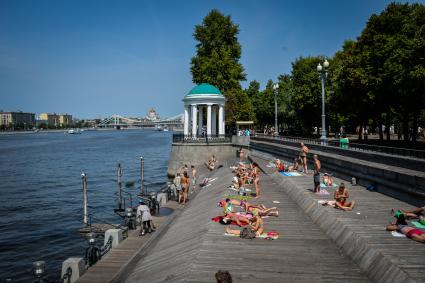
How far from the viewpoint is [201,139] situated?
46.0m

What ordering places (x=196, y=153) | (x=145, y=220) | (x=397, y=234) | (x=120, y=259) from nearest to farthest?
(x=397, y=234) → (x=120, y=259) → (x=145, y=220) → (x=196, y=153)

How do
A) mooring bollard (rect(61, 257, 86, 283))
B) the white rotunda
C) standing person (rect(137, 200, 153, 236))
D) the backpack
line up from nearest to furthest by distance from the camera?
the backpack, mooring bollard (rect(61, 257, 86, 283)), standing person (rect(137, 200, 153, 236)), the white rotunda

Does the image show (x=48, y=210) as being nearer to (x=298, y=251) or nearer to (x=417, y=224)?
(x=298, y=251)

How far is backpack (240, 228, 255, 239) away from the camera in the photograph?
12.3m

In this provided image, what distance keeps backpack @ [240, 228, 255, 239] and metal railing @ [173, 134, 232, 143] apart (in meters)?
33.2

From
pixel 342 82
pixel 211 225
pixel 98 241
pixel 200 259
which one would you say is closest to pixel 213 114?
pixel 342 82

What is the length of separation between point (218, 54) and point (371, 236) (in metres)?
53.5

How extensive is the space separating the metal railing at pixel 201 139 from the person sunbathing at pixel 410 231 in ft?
114

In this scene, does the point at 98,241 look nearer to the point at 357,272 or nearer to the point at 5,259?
the point at 5,259

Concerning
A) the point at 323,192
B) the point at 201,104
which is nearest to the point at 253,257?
the point at 323,192

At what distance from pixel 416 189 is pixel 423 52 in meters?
21.4

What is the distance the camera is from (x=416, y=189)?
14328 millimetres

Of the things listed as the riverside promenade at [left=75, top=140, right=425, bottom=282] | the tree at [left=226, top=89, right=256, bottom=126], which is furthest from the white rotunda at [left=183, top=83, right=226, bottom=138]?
the riverside promenade at [left=75, top=140, right=425, bottom=282]

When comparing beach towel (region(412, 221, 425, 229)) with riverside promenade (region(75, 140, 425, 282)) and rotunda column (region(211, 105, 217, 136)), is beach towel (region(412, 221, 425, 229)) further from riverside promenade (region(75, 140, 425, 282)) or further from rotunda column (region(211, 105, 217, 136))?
rotunda column (region(211, 105, 217, 136))
